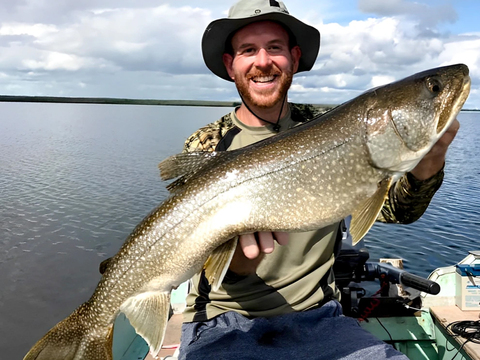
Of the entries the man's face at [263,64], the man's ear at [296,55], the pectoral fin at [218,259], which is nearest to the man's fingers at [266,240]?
the pectoral fin at [218,259]

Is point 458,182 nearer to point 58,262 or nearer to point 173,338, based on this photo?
point 58,262

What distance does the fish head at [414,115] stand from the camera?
260cm

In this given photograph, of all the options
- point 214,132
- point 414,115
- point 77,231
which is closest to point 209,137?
point 214,132

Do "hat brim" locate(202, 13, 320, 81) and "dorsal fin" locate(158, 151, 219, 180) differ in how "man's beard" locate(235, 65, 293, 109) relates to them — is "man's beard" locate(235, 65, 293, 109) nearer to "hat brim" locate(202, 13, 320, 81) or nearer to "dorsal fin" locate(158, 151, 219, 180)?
"hat brim" locate(202, 13, 320, 81)

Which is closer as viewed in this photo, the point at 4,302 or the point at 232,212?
the point at 232,212

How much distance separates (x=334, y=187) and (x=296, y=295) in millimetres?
1270

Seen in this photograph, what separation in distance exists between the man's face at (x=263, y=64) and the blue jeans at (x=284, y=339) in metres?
1.98

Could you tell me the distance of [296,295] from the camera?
355 cm

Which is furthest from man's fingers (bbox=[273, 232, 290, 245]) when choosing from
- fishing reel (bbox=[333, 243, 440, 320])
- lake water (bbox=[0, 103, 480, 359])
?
lake water (bbox=[0, 103, 480, 359])

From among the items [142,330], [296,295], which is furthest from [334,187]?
[142,330]

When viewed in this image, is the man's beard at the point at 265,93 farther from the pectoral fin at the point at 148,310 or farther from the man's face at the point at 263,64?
the pectoral fin at the point at 148,310

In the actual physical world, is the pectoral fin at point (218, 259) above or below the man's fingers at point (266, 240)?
below

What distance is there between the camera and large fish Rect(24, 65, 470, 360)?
8.68 feet

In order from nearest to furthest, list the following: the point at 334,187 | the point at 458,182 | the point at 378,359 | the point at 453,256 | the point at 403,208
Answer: the point at 334,187
the point at 378,359
the point at 403,208
the point at 453,256
the point at 458,182
